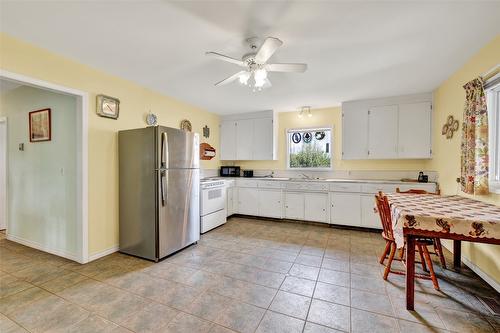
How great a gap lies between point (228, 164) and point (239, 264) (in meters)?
3.18

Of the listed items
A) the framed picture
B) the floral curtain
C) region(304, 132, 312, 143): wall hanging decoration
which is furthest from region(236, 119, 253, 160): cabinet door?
the floral curtain

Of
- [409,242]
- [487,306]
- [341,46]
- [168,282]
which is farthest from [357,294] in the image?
[341,46]

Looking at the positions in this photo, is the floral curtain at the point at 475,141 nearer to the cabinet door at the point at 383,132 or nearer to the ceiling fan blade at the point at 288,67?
the cabinet door at the point at 383,132

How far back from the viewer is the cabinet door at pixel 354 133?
13.4ft

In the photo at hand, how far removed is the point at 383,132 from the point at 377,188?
3.37 feet

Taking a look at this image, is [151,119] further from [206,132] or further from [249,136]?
[249,136]

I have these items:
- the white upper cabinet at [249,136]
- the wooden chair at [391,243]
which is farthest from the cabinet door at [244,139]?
the wooden chair at [391,243]

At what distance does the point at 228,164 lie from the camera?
5508 mm

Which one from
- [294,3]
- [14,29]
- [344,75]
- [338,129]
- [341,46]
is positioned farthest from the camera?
[338,129]

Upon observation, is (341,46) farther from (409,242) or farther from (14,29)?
(14,29)

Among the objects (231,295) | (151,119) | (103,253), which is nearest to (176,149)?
(151,119)

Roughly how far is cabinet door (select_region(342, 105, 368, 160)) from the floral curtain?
62.7 inches

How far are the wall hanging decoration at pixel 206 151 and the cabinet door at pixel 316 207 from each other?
7.25ft

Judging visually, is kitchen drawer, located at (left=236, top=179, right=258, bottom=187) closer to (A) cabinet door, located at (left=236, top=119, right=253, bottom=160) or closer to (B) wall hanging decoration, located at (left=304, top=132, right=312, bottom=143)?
(A) cabinet door, located at (left=236, top=119, right=253, bottom=160)
